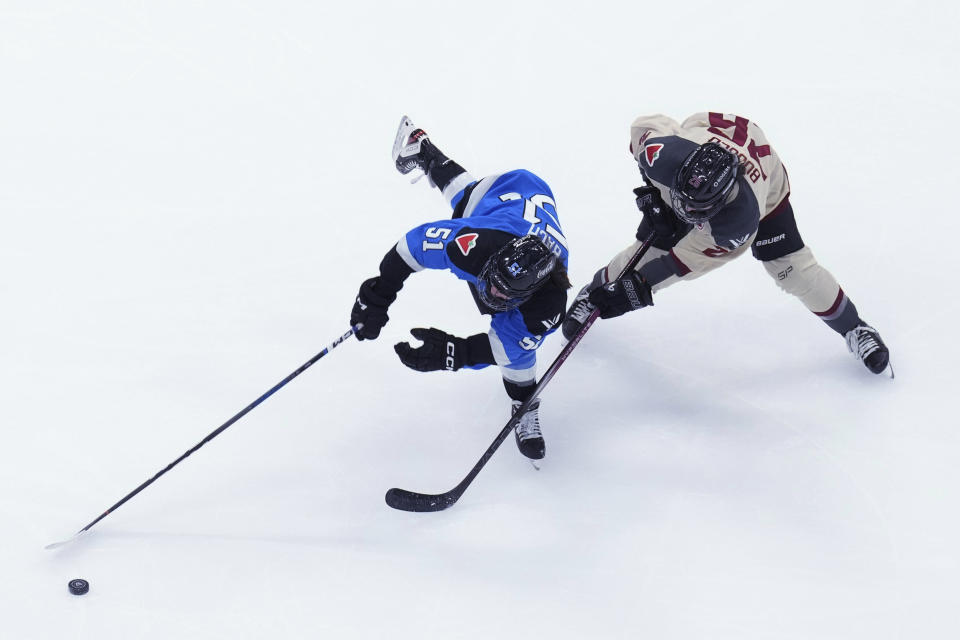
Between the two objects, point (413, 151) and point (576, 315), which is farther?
point (413, 151)

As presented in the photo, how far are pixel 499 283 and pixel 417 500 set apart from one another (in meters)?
0.88

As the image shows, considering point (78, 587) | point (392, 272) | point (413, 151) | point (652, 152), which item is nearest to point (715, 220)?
point (652, 152)

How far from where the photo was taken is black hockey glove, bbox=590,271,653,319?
4.41m

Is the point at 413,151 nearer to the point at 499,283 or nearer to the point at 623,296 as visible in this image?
the point at 623,296

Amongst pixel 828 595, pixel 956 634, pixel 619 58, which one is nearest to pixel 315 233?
pixel 619 58

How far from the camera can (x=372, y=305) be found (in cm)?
427

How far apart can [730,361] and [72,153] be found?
A: 376 centimetres

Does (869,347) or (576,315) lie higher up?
(576,315)

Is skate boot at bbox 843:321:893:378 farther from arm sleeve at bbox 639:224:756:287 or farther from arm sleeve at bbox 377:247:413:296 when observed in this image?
arm sleeve at bbox 377:247:413:296

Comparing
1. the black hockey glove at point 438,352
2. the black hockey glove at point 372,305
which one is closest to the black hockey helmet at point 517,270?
the black hockey glove at point 438,352

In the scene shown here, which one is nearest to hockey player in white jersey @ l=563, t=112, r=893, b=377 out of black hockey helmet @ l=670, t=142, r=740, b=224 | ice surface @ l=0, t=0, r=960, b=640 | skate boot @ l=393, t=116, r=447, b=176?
black hockey helmet @ l=670, t=142, r=740, b=224

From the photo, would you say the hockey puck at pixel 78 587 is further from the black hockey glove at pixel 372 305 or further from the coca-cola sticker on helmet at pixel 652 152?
the coca-cola sticker on helmet at pixel 652 152

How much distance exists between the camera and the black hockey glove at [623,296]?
4406 mm

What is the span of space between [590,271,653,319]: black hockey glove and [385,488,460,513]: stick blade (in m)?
1.01
